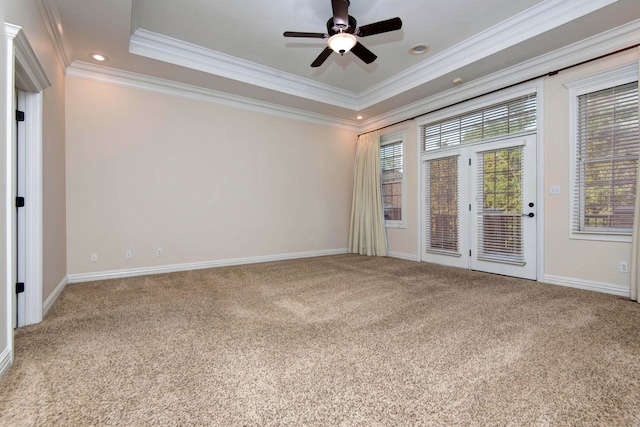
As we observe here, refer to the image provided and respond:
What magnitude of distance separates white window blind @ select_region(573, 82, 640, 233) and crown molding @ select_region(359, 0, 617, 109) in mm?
1008

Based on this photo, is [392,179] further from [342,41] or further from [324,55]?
[342,41]

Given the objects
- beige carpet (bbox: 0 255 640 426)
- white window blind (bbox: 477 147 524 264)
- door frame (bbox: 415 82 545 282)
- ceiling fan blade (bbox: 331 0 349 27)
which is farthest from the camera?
white window blind (bbox: 477 147 524 264)

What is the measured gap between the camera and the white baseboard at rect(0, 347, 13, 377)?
5.60 feet

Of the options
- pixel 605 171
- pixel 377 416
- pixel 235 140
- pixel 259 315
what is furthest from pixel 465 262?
pixel 235 140

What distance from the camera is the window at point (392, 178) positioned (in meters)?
5.81

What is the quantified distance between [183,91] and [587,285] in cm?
607

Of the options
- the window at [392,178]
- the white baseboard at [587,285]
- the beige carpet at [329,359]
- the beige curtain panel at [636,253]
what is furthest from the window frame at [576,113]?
the window at [392,178]

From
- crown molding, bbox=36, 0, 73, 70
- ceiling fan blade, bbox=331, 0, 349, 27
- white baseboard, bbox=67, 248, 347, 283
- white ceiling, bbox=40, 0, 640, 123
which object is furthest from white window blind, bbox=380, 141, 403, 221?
crown molding, bbox=36, 0, 73, 70

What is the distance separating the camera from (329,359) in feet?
6.29

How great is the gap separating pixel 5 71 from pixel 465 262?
5.46 metres

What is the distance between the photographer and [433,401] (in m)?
1.50

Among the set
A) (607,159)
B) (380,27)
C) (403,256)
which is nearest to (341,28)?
(380,27)

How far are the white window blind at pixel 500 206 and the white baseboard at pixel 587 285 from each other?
0.40 metres

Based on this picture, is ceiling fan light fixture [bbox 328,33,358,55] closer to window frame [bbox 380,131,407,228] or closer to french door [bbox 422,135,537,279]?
french door [bbox 422,135,537,279]
